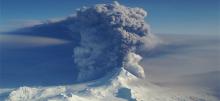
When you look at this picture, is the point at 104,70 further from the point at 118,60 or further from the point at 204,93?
the point at 204,93

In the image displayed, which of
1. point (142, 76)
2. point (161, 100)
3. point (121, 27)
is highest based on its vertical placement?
point (121, 27)

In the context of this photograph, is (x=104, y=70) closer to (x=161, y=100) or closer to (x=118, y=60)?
(x=118, y=60)

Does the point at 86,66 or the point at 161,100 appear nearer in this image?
A: the point at 161,100

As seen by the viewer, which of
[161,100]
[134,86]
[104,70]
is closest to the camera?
[161,100]

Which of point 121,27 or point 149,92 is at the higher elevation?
point 121,27

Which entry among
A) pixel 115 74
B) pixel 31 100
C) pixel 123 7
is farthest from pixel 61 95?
pixel 123 7

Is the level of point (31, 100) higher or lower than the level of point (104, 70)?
lower

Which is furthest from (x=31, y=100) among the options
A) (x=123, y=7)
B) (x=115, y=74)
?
(x=123, y=7)

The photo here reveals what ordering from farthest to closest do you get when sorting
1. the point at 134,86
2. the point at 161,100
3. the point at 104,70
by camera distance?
→ the point at 104,70 < the point at 134,86 < the point at 161,100

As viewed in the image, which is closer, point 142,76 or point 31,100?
point 31,100
